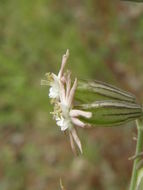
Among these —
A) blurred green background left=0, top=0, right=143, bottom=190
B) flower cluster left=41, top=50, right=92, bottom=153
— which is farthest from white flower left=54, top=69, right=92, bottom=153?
blurred green background left=0, top=0, right=143, bottom=190

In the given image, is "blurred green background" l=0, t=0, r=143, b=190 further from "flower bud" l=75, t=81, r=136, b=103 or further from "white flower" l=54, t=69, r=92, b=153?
"white flower" l=54, t=69, r=92, b=153

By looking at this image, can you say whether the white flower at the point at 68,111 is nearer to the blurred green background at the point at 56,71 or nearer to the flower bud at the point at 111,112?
the flower bud at the point at 111,112

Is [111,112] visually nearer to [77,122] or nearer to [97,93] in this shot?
[97,93]

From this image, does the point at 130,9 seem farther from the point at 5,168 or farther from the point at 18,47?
the point at 5,168

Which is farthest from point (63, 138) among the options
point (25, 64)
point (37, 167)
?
point (25, 64)

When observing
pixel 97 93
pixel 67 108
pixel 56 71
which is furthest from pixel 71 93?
pixel 56 71
